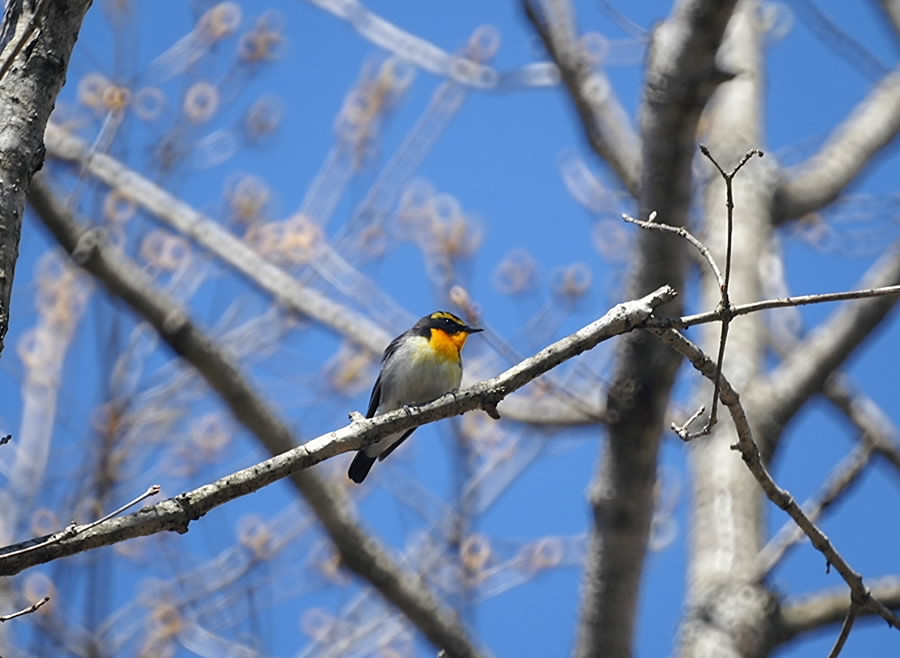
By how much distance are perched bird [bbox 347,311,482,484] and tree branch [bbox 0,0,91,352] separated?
3.42 m

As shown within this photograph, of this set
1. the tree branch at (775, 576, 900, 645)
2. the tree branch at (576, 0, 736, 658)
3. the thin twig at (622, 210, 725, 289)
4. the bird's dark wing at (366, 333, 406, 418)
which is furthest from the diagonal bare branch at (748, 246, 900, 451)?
the thin twig at (622, 210, 725, 289)

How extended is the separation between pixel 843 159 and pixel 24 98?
6356mm

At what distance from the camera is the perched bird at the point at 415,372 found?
19.3ft

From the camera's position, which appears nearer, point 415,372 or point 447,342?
point 415,372

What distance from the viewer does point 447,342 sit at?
611 centimetres

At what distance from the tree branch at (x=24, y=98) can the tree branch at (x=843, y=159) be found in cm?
565

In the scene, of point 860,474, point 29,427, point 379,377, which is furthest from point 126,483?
point 860,474

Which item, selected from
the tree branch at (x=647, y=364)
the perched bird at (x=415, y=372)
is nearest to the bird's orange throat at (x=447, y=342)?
the perched bird at (x=415, y=372)

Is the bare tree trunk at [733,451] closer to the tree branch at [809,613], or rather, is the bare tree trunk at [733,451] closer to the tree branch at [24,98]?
the tree branch at [809,613]

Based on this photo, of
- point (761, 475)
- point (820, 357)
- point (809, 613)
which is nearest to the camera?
point (761, 475)

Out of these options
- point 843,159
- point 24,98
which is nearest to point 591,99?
point 843,159

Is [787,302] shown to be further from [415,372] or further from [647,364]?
[415,372]

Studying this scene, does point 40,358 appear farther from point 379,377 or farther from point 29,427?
point 379,377

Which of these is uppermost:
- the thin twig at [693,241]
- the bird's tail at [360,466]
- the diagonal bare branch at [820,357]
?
the bird's tail at [360,466]
